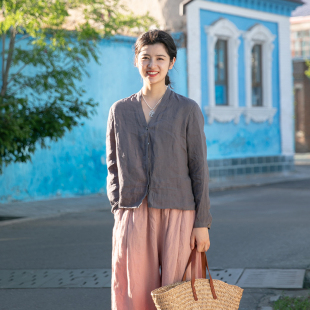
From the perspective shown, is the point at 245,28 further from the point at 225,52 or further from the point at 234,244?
the point at 234,244

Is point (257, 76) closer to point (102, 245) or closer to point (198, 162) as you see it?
point (102, 245)

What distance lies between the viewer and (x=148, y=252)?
3.04 meters

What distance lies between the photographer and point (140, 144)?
3.06 metres

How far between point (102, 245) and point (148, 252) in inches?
178

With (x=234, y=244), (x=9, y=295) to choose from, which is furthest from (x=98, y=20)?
(x=9, y=295)

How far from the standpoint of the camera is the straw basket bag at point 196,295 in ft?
9.00

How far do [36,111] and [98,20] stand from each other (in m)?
2.03

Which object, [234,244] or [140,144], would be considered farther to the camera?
[234,244]

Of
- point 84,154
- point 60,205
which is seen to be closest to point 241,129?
point 84,154

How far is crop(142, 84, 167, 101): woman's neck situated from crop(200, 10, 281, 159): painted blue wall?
13815 millimetres

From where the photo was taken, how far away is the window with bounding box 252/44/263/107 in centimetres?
1877

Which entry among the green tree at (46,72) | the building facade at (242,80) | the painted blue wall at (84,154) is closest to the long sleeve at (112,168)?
the green tree at (46,72)

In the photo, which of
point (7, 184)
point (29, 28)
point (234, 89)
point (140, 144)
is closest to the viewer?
point (140, 144)

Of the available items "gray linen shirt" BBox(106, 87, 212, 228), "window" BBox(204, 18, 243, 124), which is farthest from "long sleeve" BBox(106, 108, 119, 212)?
"window" BBox(204, 18, 243, 124)
